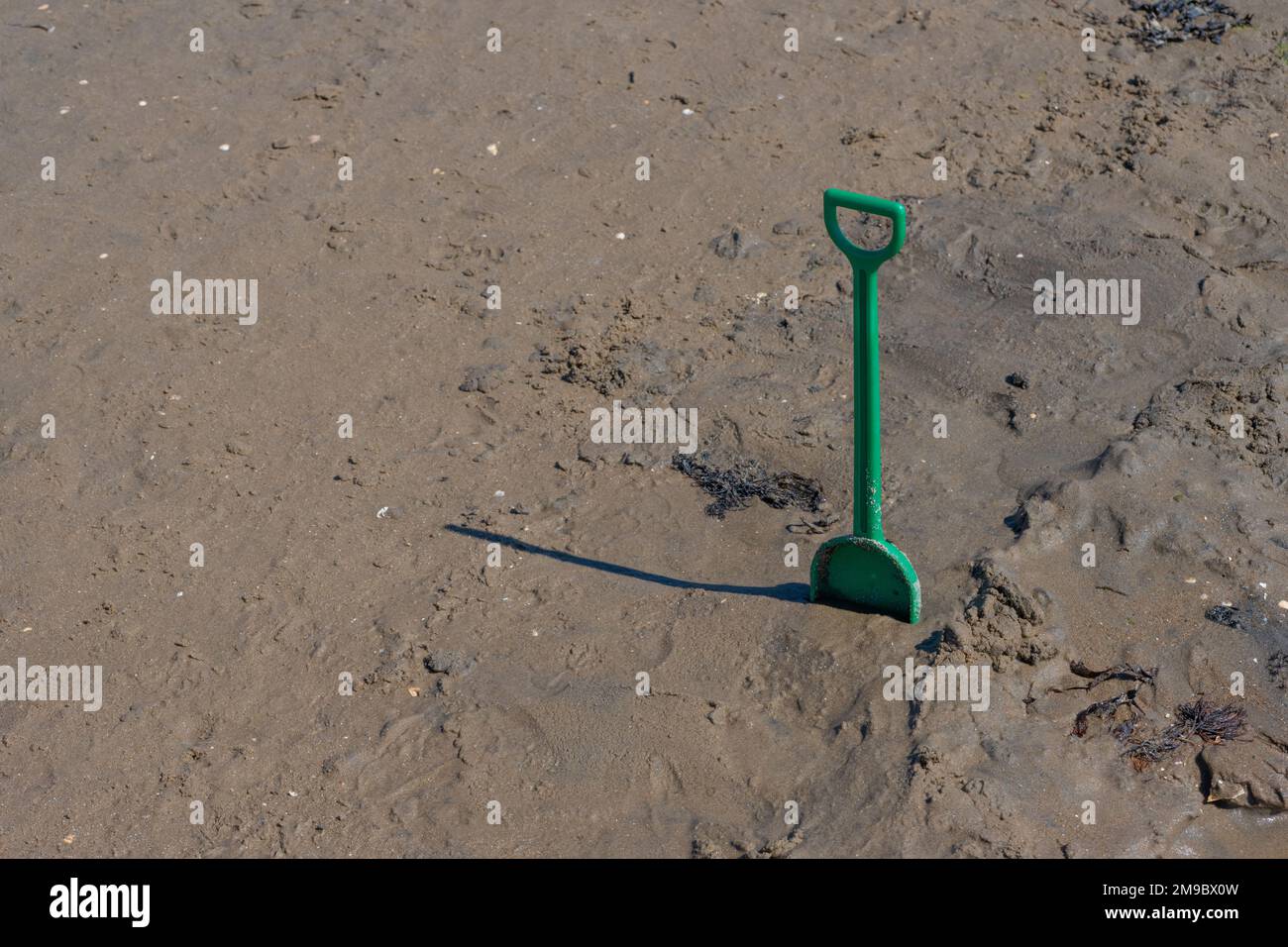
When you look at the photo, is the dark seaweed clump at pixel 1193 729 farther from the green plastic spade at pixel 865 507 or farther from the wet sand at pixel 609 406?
the green plastic spade at pixel 865 507

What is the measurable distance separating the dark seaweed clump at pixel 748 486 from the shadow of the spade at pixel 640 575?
0.39 meters

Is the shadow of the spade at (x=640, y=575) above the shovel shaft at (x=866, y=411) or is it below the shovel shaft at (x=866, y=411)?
below

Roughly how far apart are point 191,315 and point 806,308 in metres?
2.83

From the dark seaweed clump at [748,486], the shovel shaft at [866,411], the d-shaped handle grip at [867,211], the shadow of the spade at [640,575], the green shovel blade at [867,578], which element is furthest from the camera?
the dark seaweed clump at [748,486]

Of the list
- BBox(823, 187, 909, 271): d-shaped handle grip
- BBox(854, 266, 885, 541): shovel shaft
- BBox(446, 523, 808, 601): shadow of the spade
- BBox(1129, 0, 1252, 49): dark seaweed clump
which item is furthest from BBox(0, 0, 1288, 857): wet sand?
BBox(823, 187, 909, 271): d-shaped handle grip

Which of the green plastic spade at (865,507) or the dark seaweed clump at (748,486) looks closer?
the green plastic spade at (865,507)

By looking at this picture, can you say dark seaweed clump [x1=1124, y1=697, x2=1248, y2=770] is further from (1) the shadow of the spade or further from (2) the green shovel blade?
(1) the shadow of the spade

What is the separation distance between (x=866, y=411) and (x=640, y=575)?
1.10 meters

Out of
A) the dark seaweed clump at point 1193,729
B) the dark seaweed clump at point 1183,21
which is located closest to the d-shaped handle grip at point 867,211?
the dark seaweed clump at point 1193,729

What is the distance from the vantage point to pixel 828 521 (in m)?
4.82

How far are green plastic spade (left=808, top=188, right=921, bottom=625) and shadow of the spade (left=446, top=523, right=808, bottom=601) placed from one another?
0.28 feet

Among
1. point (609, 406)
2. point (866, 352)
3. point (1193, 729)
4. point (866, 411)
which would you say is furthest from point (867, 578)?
point (609, 406)

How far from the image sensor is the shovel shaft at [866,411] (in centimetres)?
388

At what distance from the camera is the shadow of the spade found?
4508mm
